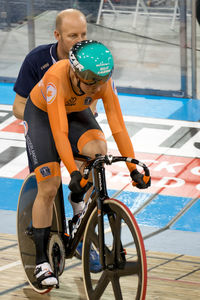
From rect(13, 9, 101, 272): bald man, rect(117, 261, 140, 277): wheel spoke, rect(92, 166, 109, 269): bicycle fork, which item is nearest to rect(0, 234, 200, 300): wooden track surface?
rect(13, 9, 101, 272): bald man

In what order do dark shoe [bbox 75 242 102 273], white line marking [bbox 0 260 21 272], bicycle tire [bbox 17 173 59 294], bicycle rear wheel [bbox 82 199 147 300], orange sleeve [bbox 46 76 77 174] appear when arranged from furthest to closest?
white line marking [bbox 0 260 21 272] → bicycle tire [bbox 17 173 59 294] → dark shoe [bbox 75 242 102 273] → orange sleeve [bbox 46 76 77 174] → bicycle rear wheel [bbox 82 199 147 300]

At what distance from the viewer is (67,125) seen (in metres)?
3.62

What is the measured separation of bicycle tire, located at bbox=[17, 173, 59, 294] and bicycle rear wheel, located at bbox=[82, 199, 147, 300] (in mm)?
504

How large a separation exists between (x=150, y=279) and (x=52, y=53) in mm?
1510

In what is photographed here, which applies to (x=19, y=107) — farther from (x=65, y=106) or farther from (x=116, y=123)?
(x=116, y=123)

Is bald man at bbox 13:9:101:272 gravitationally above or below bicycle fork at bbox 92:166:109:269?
above

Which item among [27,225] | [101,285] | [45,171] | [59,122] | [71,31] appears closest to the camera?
[59,122]

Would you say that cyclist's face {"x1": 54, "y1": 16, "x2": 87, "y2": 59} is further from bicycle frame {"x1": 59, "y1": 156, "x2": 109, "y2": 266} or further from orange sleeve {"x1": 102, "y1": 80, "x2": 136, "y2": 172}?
bicycle frame {"x1": 59, "y1": 156, "x2": 109, "y2": 266}

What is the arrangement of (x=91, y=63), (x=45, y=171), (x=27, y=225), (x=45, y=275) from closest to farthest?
(x=91, y=63)
(x=45, y=171)
(x=45, y=275)
(x=27, y=225)

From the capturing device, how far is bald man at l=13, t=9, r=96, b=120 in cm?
419

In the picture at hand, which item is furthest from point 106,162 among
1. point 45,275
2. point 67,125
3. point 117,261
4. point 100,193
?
point 45,275

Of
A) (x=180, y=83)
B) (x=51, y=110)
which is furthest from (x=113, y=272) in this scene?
(x=180, y=83)

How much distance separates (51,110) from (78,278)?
1.23 metres

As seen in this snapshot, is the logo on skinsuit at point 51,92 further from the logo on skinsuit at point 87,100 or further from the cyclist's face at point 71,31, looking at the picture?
the cyclist's face at point 71,31
